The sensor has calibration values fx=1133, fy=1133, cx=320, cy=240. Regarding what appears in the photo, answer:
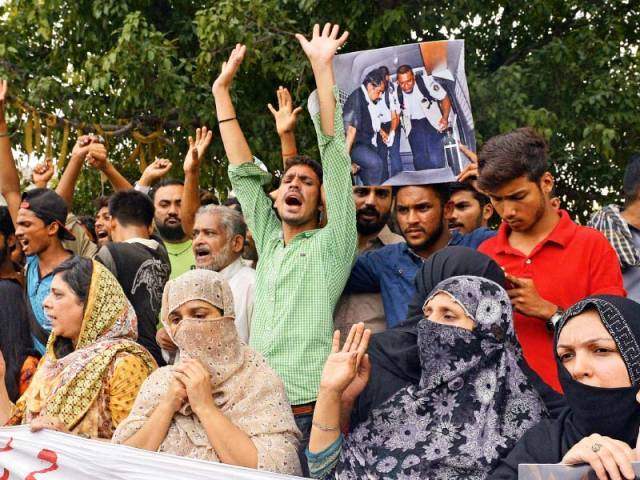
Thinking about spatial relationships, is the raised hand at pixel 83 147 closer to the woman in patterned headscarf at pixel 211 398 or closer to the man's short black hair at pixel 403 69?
the man's short black hair at pixel 403 69

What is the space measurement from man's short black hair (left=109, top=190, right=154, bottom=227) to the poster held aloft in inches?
60.4

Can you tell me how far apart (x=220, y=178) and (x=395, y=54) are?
5075mm

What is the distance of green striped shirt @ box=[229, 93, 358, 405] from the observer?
4.87 metres

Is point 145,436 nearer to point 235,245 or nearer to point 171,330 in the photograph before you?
point 171,330

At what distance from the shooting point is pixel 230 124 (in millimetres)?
5574

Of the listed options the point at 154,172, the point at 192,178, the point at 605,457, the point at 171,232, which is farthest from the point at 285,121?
the point at 605,457

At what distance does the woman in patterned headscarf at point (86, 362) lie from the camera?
15.4 ft

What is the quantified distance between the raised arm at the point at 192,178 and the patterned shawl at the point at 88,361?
57.9 inches

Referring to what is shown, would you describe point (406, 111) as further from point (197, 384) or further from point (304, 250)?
point (197, 384)

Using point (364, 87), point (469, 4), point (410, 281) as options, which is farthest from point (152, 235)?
point (469, 4)

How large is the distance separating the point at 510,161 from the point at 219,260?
6.41ft

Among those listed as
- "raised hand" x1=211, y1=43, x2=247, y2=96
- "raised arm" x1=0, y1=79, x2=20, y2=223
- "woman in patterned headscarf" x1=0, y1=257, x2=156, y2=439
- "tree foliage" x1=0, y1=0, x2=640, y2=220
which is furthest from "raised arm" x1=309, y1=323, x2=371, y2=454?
"tree foliage" x1=0, y1=0, x2=640, y2=220

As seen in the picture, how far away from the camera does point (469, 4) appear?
9336 millimetres

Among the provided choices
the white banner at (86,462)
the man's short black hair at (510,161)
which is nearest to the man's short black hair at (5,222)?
the white banner at (86,462)
